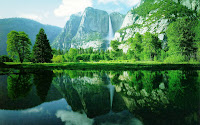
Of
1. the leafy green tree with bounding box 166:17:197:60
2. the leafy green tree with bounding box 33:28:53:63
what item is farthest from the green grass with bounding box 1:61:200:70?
the leafy green tree with bounding box 33:28:53:63

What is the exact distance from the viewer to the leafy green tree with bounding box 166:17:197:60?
2594cm

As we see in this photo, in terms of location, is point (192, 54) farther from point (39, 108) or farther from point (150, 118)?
point (39, 108)

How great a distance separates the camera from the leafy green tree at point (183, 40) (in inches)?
1021

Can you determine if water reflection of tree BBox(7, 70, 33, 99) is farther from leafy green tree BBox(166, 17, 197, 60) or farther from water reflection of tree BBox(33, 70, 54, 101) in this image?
leafy green tree BBox(166, 17, 197, 60)

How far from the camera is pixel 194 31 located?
84.8ft

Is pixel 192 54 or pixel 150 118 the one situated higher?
pixel 192 54

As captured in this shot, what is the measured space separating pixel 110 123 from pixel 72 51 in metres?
70.6

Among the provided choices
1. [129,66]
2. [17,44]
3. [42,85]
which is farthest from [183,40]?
[17,44]

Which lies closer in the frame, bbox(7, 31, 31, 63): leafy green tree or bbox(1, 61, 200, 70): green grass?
bbox(1, 61, 200, 70): green grass

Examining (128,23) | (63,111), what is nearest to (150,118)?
(63,111)

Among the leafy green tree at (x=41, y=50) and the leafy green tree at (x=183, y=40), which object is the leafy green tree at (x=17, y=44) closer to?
the leafy green tree at (x=41, y=50)

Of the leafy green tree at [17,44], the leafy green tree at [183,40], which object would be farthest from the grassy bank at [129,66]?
the leafy green tree at [17,44]

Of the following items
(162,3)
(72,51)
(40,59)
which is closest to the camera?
(40,59)

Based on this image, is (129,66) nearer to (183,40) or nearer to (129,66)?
(129,66)
